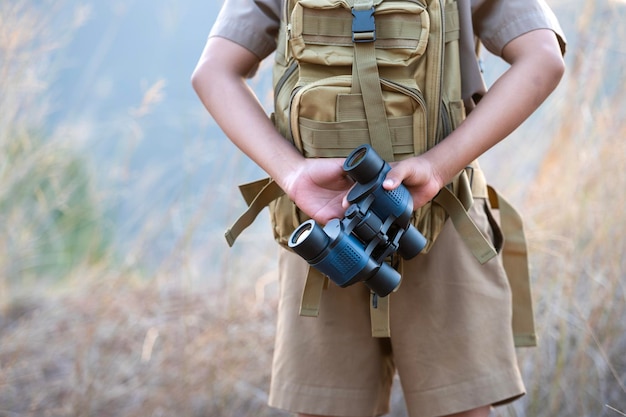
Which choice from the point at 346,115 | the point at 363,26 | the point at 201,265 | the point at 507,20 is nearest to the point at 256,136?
the point at 346,115

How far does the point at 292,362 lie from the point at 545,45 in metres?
0.85

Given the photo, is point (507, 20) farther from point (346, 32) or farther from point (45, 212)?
point (45, 212)

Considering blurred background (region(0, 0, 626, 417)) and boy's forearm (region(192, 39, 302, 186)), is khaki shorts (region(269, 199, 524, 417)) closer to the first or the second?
boy's forearm (region(192, 39, 302, 186))

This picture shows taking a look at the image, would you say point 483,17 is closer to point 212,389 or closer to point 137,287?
point 212,389

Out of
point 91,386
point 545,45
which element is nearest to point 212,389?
point 91,386

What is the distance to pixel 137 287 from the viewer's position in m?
3.40

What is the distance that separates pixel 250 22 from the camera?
1660mm

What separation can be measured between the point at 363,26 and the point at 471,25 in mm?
258

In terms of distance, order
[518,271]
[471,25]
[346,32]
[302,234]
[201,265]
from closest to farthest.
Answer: [302,234] < [346,32] < [471,25] < [518,271] < [201,265]

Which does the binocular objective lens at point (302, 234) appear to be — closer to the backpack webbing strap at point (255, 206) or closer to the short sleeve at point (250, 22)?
the backpack webbing strap at point (255, 206)

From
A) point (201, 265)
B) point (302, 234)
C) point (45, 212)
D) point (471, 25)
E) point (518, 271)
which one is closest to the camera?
point (302, 234)

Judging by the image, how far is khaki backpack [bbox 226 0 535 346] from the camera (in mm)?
1443

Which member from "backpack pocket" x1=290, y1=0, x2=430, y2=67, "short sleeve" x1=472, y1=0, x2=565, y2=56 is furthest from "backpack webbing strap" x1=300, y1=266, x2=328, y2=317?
"short sleeve" x1=472, y1=0, x2=565, y2=56

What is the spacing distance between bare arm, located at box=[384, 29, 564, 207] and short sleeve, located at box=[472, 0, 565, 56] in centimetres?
2
